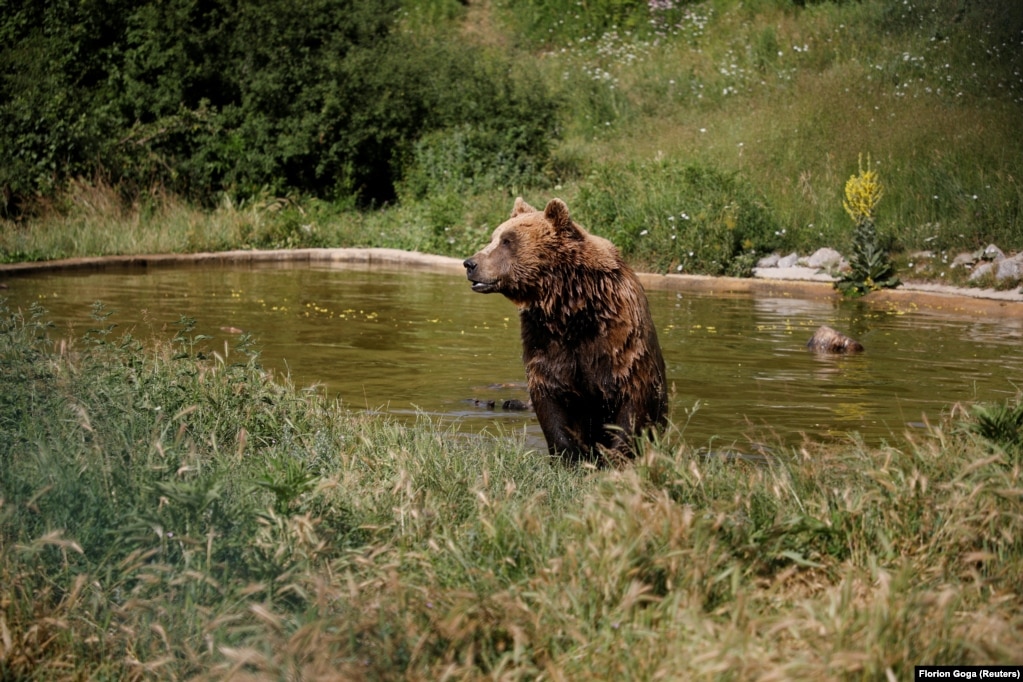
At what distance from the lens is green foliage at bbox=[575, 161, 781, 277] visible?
15.6 metres

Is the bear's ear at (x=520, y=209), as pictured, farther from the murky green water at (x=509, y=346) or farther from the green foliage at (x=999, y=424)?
the green foliage at (x=999, y=424)

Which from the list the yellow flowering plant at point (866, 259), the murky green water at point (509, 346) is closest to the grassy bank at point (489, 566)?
the murky green water at point (509, 346)

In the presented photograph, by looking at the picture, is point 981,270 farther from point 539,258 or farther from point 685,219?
point 539,258

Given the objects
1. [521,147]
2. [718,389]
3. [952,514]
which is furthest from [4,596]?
[521,147]

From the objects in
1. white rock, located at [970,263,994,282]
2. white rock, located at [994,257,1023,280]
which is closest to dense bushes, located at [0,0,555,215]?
white rock, located at [970,263,994,282]

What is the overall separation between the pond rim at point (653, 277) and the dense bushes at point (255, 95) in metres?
2.81

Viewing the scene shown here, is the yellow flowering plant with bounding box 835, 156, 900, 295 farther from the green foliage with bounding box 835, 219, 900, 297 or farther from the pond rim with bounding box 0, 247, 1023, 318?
the pond rim with bounding box 0, 247, 1023, 318

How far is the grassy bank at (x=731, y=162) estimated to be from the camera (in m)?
15.8

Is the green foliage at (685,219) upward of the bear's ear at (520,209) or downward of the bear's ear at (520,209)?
downward

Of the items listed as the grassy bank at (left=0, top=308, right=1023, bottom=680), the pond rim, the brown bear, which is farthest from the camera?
the pond rim

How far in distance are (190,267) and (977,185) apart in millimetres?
10059

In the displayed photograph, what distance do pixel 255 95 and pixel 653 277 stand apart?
8749 mm

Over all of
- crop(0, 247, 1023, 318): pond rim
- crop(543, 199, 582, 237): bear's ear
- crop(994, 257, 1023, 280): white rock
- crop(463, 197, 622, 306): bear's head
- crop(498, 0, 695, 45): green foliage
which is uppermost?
crop(498, 0, 695, 45): green foliage

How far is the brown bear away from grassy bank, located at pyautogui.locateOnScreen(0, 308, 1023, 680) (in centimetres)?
103
